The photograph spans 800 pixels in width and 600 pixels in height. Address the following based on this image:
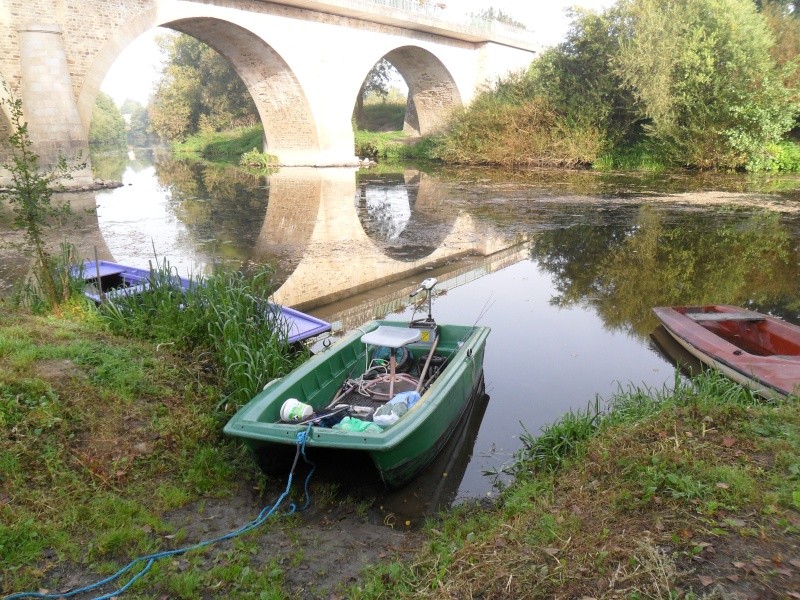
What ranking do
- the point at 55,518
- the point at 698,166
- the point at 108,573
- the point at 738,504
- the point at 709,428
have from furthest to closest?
the point at 698,166 → the point at 709,428 → the point at 55,518 → the point at 108,573 → the point at 738,504

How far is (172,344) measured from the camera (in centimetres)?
427

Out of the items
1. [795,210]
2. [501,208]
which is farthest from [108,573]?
[795,210]

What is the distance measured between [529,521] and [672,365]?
120 inches

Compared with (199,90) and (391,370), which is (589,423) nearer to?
(391,370)

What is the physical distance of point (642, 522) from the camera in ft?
7.59

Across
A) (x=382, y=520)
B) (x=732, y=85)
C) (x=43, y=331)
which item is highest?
(x=732, y=85)

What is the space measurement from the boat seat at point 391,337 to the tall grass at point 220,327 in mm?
685

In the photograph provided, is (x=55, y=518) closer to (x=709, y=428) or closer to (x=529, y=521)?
(x=529, y=521)

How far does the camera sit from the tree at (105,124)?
57.5 m

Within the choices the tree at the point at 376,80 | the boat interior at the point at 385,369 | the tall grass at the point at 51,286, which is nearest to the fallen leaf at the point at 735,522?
the boat interior at the point at 385,369

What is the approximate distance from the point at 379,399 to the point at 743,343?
124 inches

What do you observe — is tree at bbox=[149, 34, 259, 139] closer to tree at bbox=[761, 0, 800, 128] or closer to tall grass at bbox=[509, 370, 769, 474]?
tree at bbox=[761, 0, 800, 128]

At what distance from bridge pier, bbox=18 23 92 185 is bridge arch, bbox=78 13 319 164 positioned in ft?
2.19

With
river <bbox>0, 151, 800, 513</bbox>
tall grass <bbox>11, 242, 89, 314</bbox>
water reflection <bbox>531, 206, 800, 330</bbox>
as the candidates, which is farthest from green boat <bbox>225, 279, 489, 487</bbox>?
water reflection <bbox>531, 206, 800, 330</bbox>
